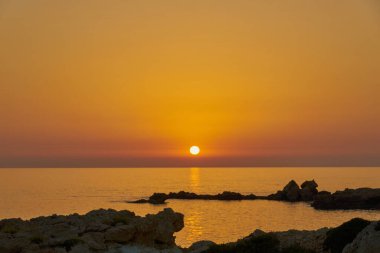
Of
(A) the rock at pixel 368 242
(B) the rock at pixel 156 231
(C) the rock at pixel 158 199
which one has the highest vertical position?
(A) the rock at pixel 368 242

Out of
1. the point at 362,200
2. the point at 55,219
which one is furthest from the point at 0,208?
the point at 55,219

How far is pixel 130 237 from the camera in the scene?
95.9 ft

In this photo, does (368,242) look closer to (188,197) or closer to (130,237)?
A: (130,237)

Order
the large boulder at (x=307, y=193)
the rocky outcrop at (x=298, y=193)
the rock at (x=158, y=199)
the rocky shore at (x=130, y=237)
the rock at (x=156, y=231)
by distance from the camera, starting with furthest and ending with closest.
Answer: the rock at (x=158, y=199) < the large boulder at (x=307, y=193) < the rocky outcrop at (x=298, y=193) < the rock at (x=156, y=231) < the rocky shore at (x=130, y=237)

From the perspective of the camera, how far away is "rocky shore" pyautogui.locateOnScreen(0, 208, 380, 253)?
24.0m

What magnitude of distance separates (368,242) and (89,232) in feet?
52.7

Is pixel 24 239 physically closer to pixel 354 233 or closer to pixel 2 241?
pixel 2 241

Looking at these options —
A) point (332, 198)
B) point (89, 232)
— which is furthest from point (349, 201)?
point (89, 232)

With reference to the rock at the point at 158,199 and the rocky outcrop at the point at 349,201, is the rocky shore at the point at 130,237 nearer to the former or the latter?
the rocky outcrop at the point at 349,201

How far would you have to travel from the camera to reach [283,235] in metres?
33.3

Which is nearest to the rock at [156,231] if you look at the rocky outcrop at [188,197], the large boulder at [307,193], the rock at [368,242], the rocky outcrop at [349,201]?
the rock at [368,242]

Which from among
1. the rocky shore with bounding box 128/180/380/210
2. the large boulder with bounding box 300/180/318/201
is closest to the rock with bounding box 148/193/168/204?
the rocky shore with bounding box 128/180/380/210

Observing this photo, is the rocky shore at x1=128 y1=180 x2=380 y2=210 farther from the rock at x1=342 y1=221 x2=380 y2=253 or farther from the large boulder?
the rock at x1=342 y1=221 x2=380 y2=253

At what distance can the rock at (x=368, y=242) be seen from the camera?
17.2 meters
